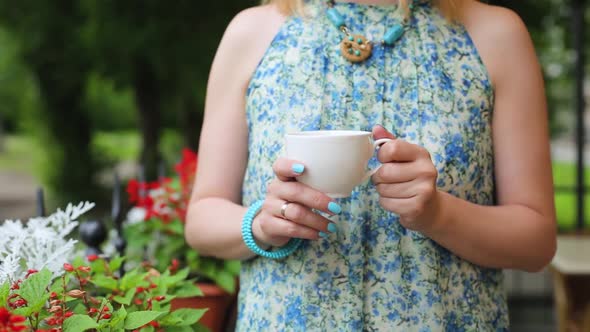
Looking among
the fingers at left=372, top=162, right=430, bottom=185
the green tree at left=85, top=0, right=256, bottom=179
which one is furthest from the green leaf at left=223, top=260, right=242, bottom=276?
the green tree at left=85, top=0, right=256, bottom=179

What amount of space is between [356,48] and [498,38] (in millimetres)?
291

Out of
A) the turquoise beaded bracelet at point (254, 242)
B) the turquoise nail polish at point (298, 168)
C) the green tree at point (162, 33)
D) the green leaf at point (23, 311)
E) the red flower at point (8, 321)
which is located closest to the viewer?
the red flower at point (8, 321)

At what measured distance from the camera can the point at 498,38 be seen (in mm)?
1329

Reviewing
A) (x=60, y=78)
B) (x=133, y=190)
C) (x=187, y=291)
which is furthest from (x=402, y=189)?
(x=60, y=78)

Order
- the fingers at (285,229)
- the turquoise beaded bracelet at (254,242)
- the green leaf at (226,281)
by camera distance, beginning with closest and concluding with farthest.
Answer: the fingers at (285,229)
the turquoise beaded bracelet at (254,242)
the green leaf at (226,281)

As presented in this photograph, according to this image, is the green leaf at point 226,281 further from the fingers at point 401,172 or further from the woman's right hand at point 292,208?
the fingers at point 401,172

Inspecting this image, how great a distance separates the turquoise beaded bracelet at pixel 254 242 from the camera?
1278 mm

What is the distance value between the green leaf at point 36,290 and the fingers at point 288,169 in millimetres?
393

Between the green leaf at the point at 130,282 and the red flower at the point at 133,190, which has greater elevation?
the green leaf at the point at 130,282

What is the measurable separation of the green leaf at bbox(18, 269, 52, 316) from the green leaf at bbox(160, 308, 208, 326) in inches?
9.2

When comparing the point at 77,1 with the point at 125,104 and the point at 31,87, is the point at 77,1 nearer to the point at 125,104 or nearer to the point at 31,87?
the point at 31,87

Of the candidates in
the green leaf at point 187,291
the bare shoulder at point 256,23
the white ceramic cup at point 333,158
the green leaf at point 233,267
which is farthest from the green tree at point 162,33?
the white ceramic cup at point 333,158

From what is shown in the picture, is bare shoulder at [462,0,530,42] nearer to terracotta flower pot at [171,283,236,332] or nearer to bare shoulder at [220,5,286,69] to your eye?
bare shoulder at [220,5,286,69]

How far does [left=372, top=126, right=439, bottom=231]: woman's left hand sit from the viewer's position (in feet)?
3.60
